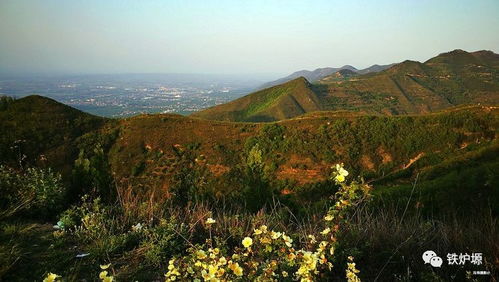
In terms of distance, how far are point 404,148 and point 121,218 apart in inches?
1908

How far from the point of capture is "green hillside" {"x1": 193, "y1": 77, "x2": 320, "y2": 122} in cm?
13462

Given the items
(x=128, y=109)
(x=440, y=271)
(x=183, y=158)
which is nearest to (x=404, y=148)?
(x=183, y=158)

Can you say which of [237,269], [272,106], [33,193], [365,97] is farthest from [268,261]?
[365,97]

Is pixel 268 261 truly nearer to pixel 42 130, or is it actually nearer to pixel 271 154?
pixel 271 154

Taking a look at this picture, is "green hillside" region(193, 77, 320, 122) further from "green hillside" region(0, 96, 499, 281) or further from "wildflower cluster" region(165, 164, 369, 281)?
"wildflower cluster" region(165, 164, 369, 281)

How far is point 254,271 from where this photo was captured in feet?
9.32

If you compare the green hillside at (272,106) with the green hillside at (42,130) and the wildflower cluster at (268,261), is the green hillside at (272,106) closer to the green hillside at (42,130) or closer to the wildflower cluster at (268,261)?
the green hillside at (42,130)

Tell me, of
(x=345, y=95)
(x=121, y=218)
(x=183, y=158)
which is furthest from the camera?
(x=345, y=95)

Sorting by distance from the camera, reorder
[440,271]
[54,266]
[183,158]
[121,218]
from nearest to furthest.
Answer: [440,271] < [54,266] < [121,218] < [183,158]

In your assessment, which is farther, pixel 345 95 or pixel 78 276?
pixel 345 95

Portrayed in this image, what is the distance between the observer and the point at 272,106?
14075 centimetres

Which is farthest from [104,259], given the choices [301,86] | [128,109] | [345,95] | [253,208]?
[128,109]

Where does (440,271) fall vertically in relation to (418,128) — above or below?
above

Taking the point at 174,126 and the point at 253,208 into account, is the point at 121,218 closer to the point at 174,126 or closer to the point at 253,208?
the point at 253,208
